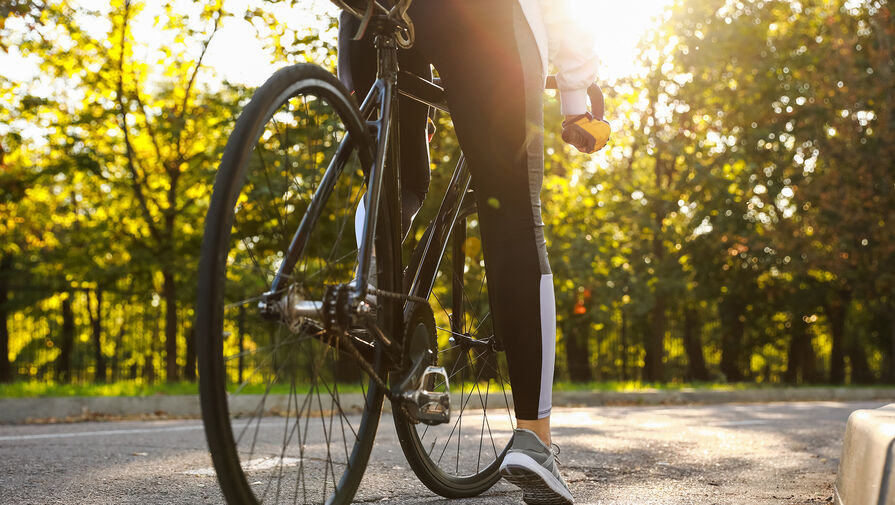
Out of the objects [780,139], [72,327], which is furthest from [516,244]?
[780,139]

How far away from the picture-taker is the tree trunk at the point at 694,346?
2517 cm

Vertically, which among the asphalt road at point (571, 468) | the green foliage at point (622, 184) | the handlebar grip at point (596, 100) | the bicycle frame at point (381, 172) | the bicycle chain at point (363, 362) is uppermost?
the green foliage at point (622, 184)

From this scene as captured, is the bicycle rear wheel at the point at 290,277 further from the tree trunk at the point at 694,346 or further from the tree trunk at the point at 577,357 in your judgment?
the tree trunk at the point at 694,346

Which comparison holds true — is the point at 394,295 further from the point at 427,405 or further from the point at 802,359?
the point at 802,359

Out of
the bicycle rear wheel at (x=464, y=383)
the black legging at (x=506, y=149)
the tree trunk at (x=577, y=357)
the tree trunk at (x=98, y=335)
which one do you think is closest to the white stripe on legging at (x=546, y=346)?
the black legging at (x=506, y=149)

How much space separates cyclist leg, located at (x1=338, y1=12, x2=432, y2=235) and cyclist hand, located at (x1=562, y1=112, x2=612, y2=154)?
44 cm

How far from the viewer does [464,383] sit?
310 centimetres

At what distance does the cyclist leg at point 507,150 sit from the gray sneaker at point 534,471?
61 millimetres

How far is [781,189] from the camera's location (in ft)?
68.6

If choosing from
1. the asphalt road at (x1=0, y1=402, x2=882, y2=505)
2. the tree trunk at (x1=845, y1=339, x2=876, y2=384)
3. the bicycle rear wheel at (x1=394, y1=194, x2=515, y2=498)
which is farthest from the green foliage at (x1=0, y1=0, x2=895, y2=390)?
the bicycle rear wheel at (x1=394, y1=194, x2=515, y2=498)

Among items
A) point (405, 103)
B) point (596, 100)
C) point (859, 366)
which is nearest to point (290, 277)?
point (405, 103)

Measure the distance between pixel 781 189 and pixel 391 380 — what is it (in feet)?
66.2

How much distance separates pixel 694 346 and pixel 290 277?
988 inches

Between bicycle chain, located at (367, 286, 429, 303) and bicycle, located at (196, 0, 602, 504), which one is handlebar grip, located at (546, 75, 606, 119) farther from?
bicycle chain, located at (367, 286, 429, 303)
